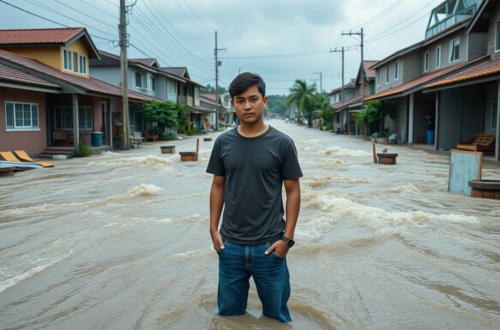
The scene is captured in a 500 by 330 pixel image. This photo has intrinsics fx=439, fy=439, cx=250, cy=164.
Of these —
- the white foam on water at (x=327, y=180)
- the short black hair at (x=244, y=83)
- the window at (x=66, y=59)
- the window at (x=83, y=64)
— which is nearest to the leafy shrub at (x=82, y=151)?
the window at (x=66, y=59)

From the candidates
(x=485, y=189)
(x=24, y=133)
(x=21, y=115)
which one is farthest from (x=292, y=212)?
(x=21, y=115)

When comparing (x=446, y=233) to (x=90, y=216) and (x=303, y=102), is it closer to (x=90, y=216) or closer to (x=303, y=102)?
(x=90, y=216)

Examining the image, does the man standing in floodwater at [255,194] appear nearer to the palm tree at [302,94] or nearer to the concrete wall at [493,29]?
the concrete wall at [493,29]

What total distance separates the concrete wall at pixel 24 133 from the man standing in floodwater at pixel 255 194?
16836 mm

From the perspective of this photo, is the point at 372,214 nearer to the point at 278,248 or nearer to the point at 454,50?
the point at 278,248

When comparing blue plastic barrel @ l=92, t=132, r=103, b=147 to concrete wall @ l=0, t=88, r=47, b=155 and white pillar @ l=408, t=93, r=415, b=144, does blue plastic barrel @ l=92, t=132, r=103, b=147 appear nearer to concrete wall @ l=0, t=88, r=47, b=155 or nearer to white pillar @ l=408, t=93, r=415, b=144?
concrete wall @ l=0, t=88, r=47, b=155

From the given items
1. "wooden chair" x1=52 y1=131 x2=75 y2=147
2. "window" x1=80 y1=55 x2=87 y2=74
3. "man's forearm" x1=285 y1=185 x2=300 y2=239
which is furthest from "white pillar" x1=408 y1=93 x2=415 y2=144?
"man's forearm" x1=285 y1=185 x2=300 y2=239

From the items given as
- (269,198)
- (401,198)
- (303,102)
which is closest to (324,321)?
(269,198)

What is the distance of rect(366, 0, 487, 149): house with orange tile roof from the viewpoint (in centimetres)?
2322

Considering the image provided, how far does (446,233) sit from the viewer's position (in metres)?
6.76

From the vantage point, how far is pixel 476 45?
76.1 feet

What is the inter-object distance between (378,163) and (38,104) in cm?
1484

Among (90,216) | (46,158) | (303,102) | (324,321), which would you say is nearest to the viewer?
(324,321)

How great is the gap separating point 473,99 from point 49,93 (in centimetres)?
2151
